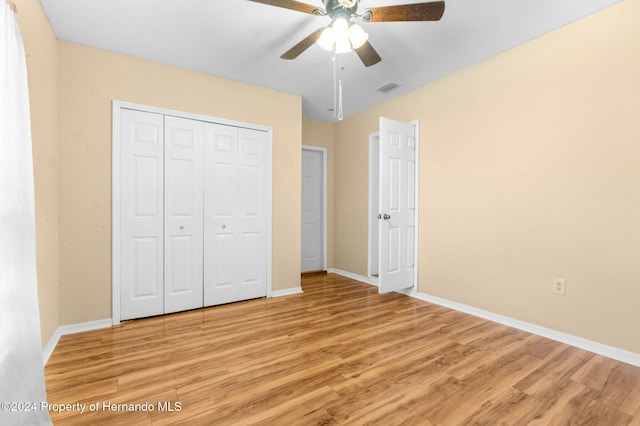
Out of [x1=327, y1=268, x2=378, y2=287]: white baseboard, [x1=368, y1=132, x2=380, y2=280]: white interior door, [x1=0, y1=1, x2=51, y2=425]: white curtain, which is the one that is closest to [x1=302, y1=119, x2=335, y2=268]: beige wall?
[x1=327, y1=268, x2=378, y2=287]: white baseboard

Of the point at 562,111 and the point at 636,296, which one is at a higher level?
the point at 562,111

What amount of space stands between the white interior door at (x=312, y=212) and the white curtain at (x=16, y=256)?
3664 millimetres

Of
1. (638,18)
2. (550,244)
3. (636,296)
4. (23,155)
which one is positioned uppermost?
(638,18)

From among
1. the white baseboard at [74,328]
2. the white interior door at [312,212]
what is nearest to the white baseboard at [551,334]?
the white interior door at [312,212]

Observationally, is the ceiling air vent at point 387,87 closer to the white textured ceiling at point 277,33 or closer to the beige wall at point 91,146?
the white textured ceiling at point 277,33

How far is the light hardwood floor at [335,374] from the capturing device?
1.52 meters

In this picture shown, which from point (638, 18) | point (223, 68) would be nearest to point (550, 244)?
point (638, 18)

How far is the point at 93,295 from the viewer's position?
2621 mm

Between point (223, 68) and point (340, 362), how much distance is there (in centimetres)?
303

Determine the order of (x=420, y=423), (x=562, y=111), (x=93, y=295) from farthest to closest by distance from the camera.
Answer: (x=93, y=295) < (x=562, y=111) < (x=420, y=423)

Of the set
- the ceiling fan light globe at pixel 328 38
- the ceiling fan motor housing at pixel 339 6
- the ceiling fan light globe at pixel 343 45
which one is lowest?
the ceiling fan light globe at pixel 343 45

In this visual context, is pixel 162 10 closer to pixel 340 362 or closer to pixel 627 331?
pixel 340 362

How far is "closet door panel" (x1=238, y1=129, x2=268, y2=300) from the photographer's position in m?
3.37

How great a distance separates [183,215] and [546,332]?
3582 mm
